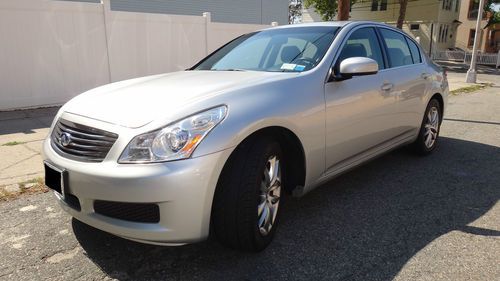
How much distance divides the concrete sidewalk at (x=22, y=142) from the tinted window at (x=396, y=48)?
4.03 metres

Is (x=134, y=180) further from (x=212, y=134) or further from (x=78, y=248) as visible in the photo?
(x=78, y=248)

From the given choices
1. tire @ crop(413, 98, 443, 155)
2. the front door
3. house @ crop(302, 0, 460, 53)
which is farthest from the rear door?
house @ crop(302, 0, 460, 53)

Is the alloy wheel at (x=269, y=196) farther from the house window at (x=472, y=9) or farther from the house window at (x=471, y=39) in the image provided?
the house window at (x=472, y=9)

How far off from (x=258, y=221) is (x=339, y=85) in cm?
139

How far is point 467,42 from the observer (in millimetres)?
41875

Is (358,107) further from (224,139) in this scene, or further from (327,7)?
(327,7)

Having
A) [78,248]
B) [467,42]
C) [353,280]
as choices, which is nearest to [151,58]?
[78,248]

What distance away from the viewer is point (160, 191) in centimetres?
235

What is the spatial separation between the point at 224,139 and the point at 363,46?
2.19m

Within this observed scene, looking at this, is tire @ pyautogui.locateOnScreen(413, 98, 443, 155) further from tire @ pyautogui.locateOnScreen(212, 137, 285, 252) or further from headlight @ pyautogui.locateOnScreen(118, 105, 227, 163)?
headlight @ pyautogui.locateOnScreen(118, 105, 227, 163)

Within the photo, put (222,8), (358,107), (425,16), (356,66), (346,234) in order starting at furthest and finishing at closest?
1. (425,16)
2. (222,8)
3. (358,107)
4. (356,66)
5. (346,234)

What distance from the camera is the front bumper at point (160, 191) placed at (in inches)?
92.7

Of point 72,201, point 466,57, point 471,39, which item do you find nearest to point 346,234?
point 72,201

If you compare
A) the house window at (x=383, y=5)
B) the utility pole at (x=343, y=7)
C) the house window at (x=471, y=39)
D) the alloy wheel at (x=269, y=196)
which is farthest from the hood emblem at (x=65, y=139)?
the house window at (x=471, y=39)
